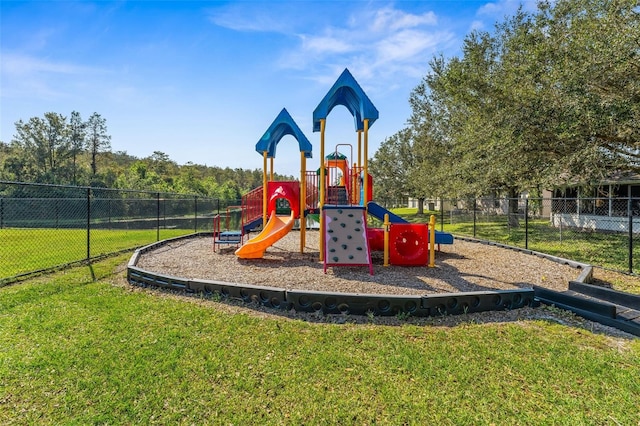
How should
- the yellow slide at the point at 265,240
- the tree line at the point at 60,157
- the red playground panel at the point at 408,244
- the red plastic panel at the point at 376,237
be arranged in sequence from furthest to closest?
the tree line at the point at 60,157, the red plastic panel at the point at 376,237, the yellow slide at the point at 265,240, the red playground panel at the point at 408,244

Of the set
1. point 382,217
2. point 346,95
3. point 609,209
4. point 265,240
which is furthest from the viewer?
point 609,209

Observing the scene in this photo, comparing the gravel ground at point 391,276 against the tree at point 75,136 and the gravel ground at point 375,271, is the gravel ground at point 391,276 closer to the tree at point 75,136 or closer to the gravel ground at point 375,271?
the gravel ground at point 375,271

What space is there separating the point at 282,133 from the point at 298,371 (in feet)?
25.2

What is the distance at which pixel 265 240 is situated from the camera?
24.5ft

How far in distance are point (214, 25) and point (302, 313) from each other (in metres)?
6.81

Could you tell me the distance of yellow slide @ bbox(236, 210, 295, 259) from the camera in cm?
743

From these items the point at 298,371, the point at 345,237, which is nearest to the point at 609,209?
the point at 345,237

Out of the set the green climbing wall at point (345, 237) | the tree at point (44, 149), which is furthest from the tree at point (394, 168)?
the tree at point (44, 149)

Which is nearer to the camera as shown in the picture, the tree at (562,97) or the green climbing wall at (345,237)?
the green climbing wall at (345,237)

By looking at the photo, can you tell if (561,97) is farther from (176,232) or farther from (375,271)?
(176,232)

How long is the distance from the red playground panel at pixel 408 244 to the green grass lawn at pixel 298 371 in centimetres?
314

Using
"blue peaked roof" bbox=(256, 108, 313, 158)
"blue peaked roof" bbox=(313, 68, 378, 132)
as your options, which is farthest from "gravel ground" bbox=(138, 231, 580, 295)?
"blue peaked roof" bbox=(313, 68, 378, 132)

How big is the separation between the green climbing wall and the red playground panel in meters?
0.95

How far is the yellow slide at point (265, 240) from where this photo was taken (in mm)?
7431
